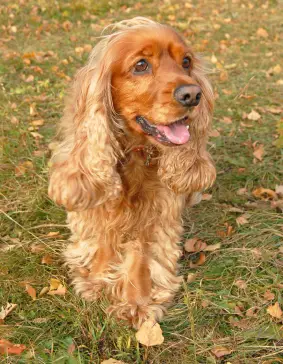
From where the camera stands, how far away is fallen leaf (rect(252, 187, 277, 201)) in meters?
3.63

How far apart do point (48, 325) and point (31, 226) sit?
3.09 ft

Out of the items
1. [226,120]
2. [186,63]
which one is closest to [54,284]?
[186,63]

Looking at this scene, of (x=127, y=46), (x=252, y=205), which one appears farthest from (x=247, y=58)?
(x=127, y=46)

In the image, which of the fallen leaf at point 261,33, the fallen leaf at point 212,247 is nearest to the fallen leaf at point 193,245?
the fallen leaf at point 212,247

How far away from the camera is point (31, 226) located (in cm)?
328

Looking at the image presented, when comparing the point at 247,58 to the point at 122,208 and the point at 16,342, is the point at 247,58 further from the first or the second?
the point at 16,342

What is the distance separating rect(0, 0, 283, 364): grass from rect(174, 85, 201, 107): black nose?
1.03 meters

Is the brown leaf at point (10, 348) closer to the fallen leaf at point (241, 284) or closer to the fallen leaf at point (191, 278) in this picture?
the fallen leaf at point (191, 278)

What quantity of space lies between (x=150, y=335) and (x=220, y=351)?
1.18 feet

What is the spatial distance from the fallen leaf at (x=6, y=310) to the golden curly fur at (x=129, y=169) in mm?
399

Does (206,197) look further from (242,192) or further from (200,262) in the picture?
(200,262)

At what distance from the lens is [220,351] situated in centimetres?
234

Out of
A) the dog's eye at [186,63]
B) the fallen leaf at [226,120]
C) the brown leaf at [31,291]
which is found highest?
the dog's eye at [186,63]

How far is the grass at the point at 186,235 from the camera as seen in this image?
7.84ft
